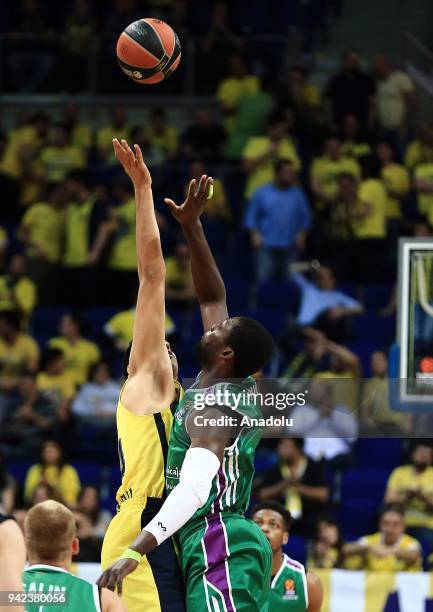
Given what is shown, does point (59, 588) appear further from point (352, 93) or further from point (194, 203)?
point (352, 93)

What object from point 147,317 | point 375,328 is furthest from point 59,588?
point 375,328

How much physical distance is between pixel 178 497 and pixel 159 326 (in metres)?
0.81

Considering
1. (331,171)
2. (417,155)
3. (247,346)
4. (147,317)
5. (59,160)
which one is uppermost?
(59,160)

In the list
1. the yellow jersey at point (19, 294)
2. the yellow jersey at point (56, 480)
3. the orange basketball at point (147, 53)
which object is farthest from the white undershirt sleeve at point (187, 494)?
the yellow jersey at point (19, 294)

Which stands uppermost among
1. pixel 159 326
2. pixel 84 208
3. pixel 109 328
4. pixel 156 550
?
pixel 84 208

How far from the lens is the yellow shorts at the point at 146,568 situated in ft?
18.6

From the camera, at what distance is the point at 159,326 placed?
578 centimetres

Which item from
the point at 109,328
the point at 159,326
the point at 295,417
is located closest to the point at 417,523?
the point at 295,417

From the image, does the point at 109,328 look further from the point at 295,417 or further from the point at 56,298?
the point at 295,417

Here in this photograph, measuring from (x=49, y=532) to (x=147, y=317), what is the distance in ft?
3.40

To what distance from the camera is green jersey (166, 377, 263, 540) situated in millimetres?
5617

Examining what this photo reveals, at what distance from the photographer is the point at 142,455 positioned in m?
5.85

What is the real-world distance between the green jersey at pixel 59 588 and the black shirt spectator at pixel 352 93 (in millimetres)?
10942

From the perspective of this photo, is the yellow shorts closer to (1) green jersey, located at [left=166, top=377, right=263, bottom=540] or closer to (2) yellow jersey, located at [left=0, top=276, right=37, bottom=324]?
(1) green jersey, located at [left=166, top=377, right=263, bottom=540]
